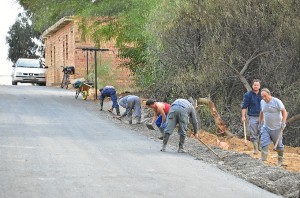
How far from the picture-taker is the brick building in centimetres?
4025

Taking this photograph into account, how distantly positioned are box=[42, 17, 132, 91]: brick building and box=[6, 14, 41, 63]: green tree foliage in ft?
47.3

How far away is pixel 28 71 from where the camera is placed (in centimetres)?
4712

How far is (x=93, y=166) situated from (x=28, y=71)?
110ft

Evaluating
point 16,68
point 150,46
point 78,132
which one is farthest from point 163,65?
point 16,68

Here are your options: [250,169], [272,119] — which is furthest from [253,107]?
[250,169]

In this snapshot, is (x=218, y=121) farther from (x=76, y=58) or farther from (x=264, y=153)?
(x=76, y=58)

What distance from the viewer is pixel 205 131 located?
24.3m

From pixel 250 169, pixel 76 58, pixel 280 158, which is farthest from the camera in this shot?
pixel 76 58

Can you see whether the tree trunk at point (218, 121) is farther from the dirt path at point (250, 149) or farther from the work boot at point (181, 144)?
the work boot at point (181, 144)

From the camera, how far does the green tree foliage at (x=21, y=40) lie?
71.9m

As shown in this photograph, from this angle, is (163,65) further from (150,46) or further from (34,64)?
(34,64)

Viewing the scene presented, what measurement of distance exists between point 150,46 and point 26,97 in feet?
23.3

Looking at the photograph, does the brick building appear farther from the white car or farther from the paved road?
the paved road

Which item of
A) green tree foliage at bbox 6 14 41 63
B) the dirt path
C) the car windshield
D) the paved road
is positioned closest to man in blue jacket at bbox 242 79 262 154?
the dirt path
